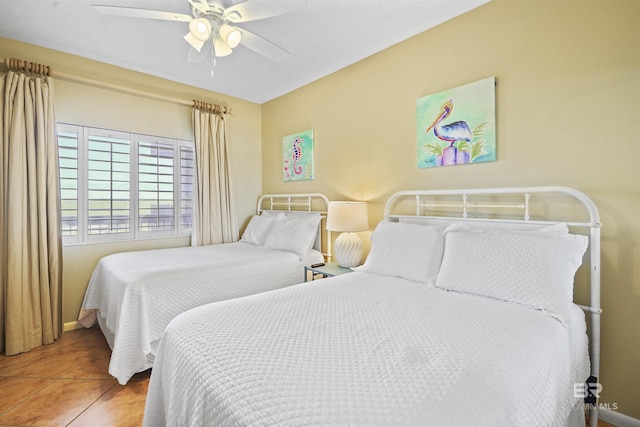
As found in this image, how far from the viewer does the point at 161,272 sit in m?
2.13

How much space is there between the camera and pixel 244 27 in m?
2.33

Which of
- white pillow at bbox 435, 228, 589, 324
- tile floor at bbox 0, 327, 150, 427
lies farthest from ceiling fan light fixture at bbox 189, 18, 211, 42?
tile floor at bbox 0, 327, 150, 427

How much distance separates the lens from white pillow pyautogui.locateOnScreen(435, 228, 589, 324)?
141cm

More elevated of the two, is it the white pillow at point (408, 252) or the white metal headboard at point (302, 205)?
the white metal headboard at point (302, 205)

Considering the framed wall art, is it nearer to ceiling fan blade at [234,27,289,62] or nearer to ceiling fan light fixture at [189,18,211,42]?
ceiling fan blade at [234,27,289,62]

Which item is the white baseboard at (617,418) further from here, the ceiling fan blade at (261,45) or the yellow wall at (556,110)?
the ceiling fan blade at (261,45)

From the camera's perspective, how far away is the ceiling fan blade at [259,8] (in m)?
1.69

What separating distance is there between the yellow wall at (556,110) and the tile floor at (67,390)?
826 mm

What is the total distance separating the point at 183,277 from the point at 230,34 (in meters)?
1.68

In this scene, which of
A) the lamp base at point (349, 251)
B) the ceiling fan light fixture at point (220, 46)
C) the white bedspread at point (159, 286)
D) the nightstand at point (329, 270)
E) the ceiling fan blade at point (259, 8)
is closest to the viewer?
the ceiling fan blade at point (259, 8)

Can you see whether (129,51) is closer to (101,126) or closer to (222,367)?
(101,126)

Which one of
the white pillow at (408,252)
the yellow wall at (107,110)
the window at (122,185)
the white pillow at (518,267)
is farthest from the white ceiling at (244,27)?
the white pillow at (518,267)

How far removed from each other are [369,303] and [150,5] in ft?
8.15

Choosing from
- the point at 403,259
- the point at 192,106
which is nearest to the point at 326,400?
the point at 403,259
